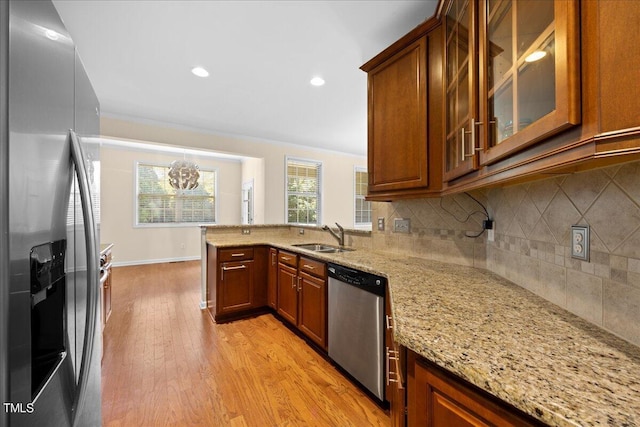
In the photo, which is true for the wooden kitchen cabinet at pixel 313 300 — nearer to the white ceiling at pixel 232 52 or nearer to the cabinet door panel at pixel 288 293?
the cabinet door panel at pixel 288 293

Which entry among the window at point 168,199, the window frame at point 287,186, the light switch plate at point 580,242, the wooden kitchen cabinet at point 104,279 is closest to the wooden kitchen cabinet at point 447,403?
the light switch plate at point 580,242

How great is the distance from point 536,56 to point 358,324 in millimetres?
1611

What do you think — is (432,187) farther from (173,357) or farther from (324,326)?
(173,357)

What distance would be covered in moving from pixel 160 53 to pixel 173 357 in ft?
9.27

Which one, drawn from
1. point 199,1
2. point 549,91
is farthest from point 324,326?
point 199,1

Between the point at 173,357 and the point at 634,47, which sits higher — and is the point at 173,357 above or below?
below

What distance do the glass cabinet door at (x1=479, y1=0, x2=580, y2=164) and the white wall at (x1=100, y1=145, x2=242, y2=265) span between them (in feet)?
Result: 22.1

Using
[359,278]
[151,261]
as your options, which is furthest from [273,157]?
[359,278]

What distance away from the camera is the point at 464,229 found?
182cm

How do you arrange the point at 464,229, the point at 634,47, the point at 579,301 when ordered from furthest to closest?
the point at 464,229, the point at 579,301, the point at 634,47

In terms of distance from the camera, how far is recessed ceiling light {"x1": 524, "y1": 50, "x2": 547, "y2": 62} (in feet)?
2.36

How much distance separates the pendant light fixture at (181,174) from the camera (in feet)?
16.9

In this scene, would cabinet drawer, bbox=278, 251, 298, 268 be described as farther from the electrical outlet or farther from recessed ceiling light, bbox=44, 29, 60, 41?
recessed ceiling light, bbox=44, 29, 60, 41

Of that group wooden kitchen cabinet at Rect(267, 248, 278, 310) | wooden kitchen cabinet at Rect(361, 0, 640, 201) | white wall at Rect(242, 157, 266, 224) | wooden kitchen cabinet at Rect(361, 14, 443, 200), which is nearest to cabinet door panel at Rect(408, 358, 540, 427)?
wooden kitchen cabinet at Rect(361, 0, 640, 201)
